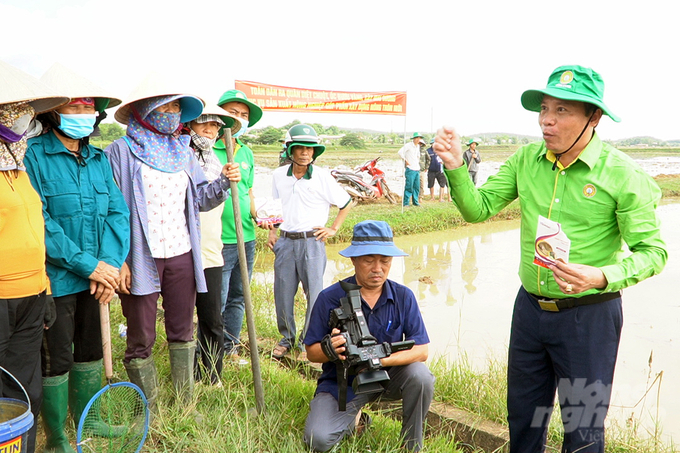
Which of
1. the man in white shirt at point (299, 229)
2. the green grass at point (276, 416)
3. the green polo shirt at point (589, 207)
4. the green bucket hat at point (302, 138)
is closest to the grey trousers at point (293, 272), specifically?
the man in white shirt at point (299, 229)

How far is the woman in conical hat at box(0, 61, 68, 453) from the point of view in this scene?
2135mm

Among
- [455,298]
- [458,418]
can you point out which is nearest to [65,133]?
[458,418]

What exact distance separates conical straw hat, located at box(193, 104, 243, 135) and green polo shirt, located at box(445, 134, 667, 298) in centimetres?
149

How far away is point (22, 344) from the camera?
221 cm

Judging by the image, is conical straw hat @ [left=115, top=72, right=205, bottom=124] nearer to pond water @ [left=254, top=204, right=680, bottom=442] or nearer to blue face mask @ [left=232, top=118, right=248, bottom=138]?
blue face mask @ [left=232, top=118, right=248, bottom=138]

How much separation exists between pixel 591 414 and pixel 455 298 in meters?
4.04

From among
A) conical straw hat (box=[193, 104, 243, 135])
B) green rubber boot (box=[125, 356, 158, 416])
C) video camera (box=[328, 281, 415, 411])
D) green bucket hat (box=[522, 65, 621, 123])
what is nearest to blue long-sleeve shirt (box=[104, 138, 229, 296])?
green rubber boot (box=[125, 356, 158, 416])

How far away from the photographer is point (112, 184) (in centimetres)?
262

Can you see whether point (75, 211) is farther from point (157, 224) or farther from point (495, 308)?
point (495, 308)

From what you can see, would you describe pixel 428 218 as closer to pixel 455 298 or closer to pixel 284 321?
pixel 455 298

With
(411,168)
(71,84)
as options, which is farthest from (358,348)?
(411,168)

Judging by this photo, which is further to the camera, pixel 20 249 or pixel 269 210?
pixel 269 210

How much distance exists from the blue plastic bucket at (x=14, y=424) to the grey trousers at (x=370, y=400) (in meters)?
1.21

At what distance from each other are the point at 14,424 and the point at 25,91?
1.24 m
